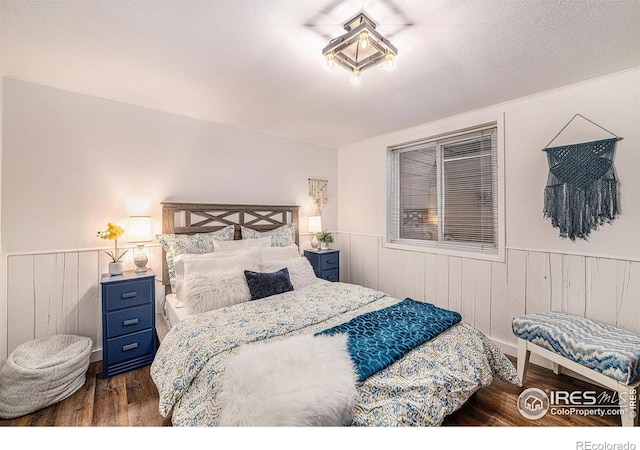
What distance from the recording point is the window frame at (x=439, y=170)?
2.69 m

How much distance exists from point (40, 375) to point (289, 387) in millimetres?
1941

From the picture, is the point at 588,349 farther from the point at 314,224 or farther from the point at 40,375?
the point at 40,375

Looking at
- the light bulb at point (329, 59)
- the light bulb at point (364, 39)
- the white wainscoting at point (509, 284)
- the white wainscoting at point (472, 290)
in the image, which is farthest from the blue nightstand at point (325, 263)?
the light bulb at point (364, 39)

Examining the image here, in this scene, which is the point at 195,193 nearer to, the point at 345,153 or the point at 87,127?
the point at 87,127

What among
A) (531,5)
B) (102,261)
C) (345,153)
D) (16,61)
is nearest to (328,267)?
(345,153)

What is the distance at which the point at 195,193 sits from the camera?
10.1 ft

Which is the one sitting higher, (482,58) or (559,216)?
(482,58)

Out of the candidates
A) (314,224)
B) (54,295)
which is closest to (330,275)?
(314,224)

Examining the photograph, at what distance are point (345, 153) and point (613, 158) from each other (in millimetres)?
2970

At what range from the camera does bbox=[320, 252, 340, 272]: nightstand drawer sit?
3.73 metres

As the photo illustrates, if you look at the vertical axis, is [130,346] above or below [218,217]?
below

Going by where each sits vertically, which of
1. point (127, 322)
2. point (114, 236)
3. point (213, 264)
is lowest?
point (127, 322)

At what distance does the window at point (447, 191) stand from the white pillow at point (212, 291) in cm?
220

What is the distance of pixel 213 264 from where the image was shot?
2.52m
